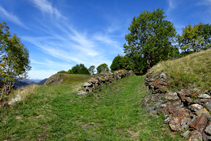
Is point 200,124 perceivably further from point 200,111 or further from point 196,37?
point 196,37

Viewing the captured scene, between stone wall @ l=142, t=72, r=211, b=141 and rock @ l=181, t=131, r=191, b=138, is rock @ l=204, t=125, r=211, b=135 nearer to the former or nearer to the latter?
stone wall @ l=142, t=72, r=211, b=141

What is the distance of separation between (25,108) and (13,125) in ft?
7.08

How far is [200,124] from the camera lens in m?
4.67

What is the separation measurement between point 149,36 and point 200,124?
2481 cm

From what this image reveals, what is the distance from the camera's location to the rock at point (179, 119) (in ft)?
17.5

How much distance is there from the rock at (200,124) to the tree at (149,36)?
70.5ft

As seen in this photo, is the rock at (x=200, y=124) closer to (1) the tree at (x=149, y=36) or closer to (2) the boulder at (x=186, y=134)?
(2) the boulder at (x=186, y=134)

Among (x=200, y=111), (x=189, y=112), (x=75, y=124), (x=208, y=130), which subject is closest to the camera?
(x=208, y=130)

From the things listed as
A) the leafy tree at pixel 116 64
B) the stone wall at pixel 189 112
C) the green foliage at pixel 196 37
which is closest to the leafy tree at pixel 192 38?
the green foliage at pixel 196 37

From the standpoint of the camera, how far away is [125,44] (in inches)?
1139

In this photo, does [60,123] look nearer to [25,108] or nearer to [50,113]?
[50,113]

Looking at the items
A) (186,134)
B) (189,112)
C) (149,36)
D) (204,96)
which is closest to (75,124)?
(186,134)

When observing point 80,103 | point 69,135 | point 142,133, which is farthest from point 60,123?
point 142,133

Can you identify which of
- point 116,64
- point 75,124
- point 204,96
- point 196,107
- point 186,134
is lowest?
point 186,134
